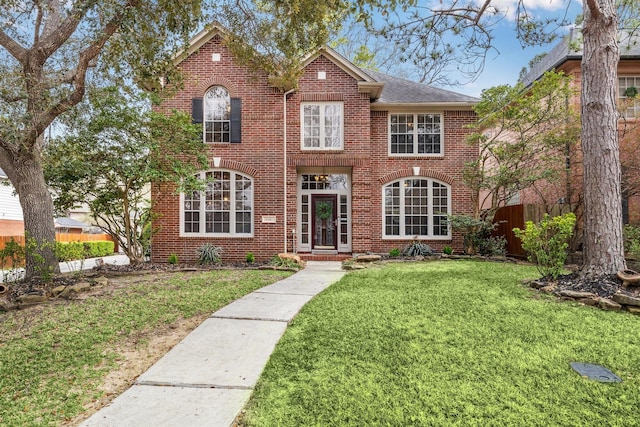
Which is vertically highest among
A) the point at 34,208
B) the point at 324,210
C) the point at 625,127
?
the point at 625,127

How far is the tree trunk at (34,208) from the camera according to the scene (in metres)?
7.08

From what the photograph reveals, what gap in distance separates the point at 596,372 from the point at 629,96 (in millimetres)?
13008

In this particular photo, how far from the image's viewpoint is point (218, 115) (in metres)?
11.6

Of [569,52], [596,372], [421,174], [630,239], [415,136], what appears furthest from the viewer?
[569,52]

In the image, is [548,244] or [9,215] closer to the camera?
[548,244]

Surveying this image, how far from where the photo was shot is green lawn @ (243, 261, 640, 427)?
2354 mm

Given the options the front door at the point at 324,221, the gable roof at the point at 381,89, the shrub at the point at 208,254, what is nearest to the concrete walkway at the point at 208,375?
the shrub at the point at 208,254

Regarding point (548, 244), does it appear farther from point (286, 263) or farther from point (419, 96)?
point (419, 96)

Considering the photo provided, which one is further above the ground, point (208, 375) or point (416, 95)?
point (416, 95)

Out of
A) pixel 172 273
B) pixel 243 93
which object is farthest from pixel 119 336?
pixel 243 93

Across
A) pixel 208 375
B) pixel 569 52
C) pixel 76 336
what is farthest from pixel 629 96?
pixel 76 336

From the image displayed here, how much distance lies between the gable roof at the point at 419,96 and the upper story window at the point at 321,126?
149cm

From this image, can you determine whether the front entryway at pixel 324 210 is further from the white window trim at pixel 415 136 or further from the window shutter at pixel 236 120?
the window shutter at pixel 236 120

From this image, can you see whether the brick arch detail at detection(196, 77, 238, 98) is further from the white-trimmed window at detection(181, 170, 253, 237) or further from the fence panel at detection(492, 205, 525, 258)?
the fence panel at detection(492, 205, 525, 258)
